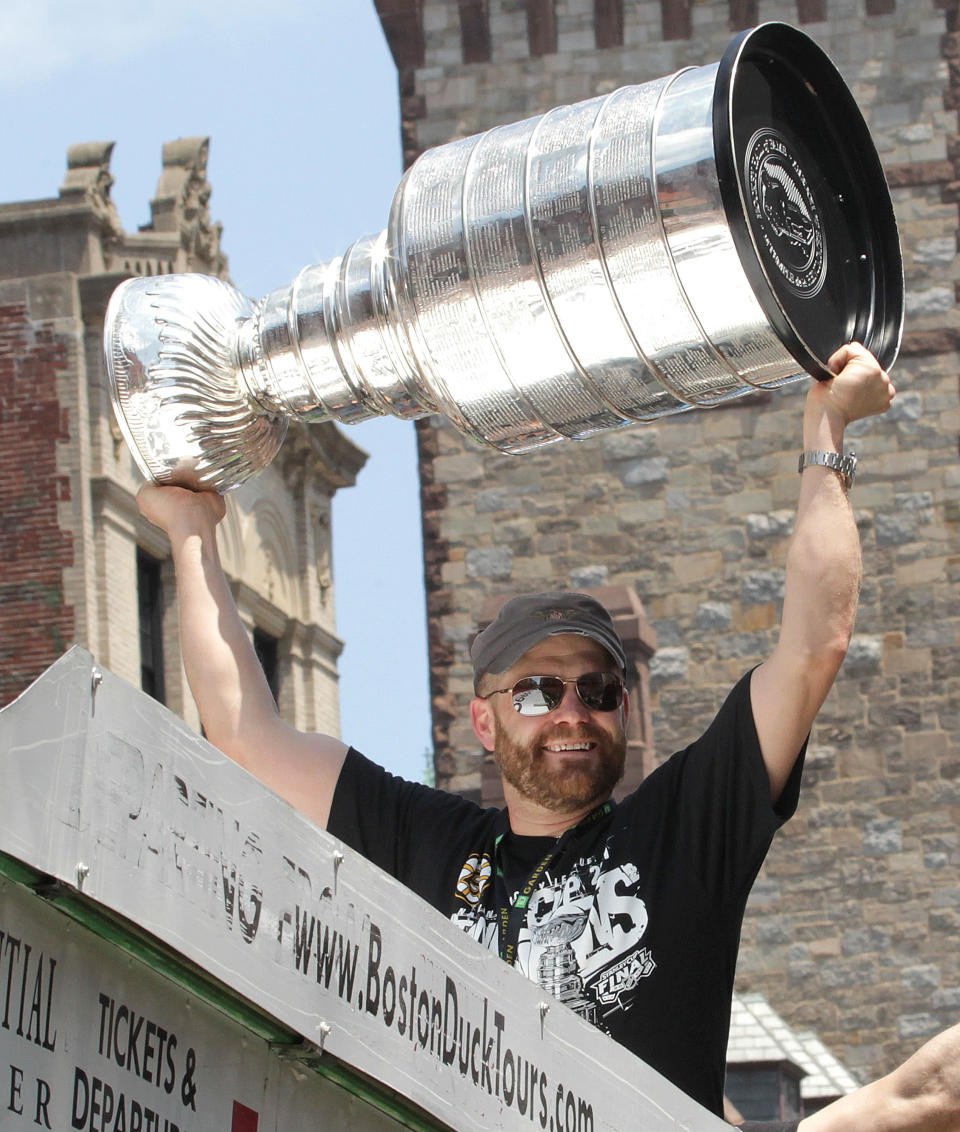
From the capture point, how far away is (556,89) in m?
16.5

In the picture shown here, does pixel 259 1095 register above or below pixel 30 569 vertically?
below

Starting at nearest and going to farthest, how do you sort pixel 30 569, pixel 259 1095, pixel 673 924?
pixel 259 1095 < pixel 673 924 < pixel 30 569

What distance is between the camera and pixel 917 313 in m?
15.9

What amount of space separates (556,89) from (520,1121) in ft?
48.3

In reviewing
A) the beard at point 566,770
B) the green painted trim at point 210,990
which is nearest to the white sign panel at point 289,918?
the green painted trim at point 210,990

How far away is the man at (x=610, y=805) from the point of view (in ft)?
10.6

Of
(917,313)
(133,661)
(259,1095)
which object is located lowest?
(259,1095)

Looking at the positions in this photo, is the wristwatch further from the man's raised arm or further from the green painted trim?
the green painted trim

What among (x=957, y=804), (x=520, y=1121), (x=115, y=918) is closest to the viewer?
(x=115, y=918)

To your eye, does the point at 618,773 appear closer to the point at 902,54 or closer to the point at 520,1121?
the point at 520,1121

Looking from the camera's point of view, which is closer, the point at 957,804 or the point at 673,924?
the point at 673,924

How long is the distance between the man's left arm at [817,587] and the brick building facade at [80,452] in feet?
40.1

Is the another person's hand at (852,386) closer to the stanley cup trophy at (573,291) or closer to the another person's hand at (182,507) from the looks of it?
the stanley cup trophy at (573,291)

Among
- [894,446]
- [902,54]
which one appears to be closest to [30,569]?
[894,446]
